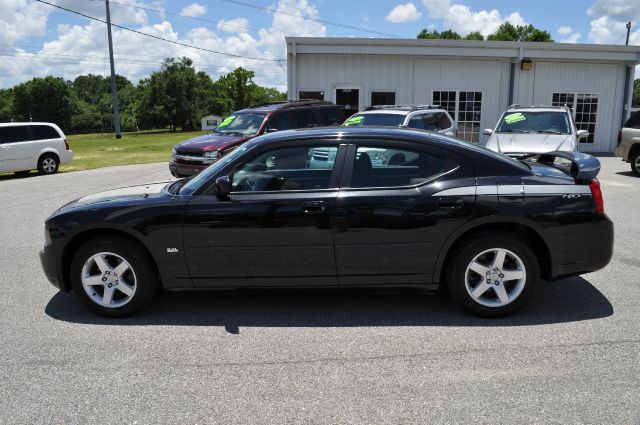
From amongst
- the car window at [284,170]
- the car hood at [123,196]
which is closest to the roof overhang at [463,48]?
the car hood at [123,196]

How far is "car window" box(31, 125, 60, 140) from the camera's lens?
636 inches

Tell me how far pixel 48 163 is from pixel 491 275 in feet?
50.7

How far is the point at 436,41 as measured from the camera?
762 inches

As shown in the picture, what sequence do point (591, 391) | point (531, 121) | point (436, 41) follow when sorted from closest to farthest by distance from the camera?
point (591, 391), point (531, 121), point (436, 41)

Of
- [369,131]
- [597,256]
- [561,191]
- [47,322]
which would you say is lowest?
[47,322]

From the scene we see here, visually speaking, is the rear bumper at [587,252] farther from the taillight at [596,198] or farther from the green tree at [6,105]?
the green tree at [6,105]

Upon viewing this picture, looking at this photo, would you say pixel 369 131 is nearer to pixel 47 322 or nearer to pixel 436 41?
pixel 47 322

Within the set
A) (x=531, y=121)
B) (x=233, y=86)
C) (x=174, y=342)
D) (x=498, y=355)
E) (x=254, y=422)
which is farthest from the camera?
(x=233, y=86)

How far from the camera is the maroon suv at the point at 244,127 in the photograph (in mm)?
11602

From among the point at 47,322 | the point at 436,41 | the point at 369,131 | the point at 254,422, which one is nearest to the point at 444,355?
the point at 254,422

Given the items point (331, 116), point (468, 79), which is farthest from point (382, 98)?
point (331, 116)

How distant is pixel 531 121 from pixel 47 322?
1061 centimetres

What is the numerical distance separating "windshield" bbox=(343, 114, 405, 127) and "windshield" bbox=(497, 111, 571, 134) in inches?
92.7

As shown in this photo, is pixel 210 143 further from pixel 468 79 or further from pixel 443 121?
pixel 468 79
